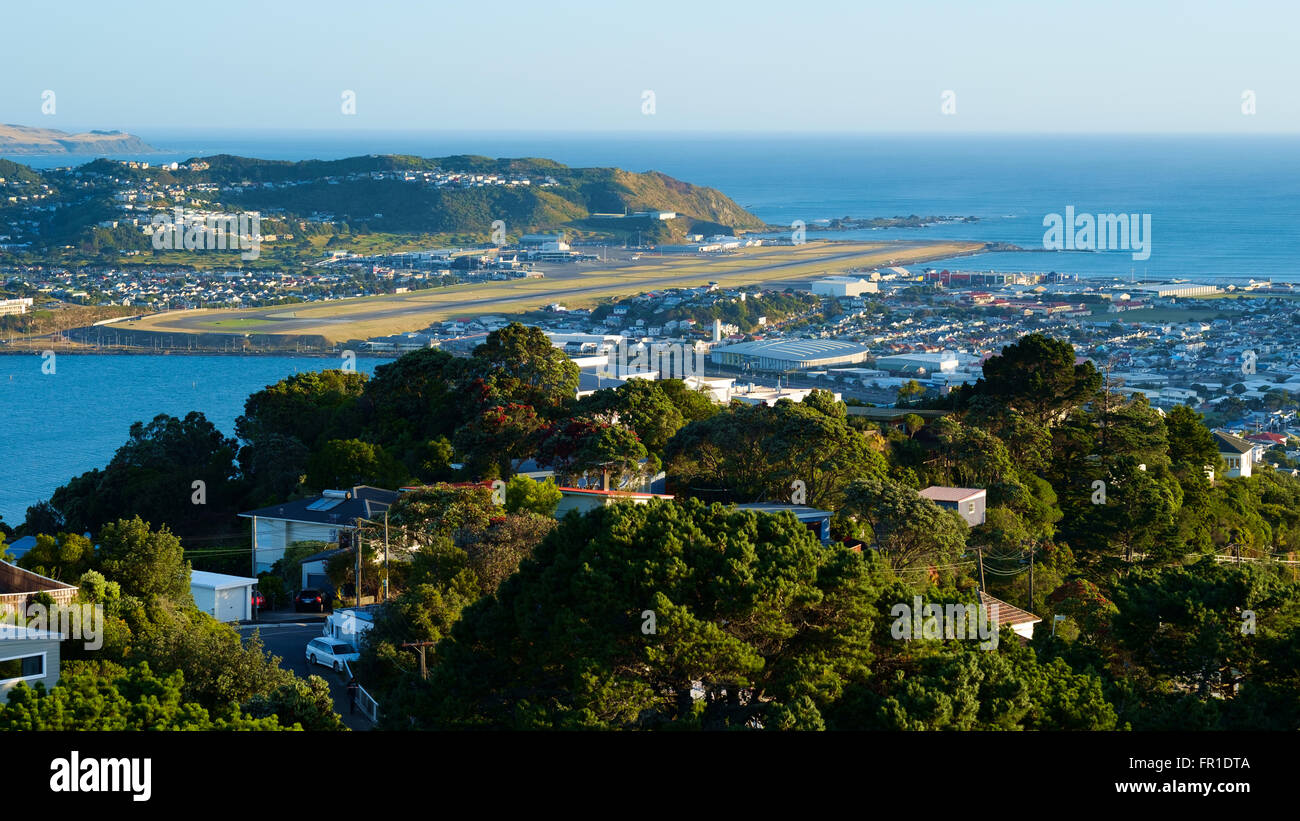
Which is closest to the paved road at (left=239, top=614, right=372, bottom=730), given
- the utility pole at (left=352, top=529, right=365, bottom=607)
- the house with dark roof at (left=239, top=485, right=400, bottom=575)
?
the utility pole at (left=352, top=529, right=365, bottom=607)

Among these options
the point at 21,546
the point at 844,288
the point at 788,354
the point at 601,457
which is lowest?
the point at 21,546

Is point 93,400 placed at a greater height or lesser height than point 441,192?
lesser

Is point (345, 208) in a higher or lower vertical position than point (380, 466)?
higher

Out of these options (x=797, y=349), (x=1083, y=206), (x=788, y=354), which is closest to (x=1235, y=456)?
(x=788, y=354)

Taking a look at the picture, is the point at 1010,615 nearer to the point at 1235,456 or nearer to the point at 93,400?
the point at 1235,456

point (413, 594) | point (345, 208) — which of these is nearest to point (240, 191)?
point (345, 208)

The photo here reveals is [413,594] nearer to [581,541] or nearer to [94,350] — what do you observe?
[581,541]

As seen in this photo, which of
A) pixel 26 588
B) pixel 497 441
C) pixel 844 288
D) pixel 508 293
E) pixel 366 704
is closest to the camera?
pixel 26 588
